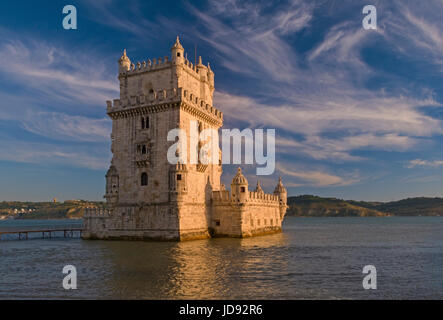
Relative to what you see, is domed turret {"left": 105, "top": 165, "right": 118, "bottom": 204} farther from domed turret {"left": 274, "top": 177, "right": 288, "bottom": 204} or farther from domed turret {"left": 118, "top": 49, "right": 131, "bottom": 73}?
domed turret {"left": 274, "top": 177, "right": 288, "bottom": 204}

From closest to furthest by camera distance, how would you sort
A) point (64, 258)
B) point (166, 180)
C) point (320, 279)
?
point (320, 279) → point (64, 258) → point (166, 180)

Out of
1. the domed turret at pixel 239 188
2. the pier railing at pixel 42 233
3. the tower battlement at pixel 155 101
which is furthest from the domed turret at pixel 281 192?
the pier railing at pixel 42 233

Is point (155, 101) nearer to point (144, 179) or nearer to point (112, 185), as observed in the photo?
point (144, 179)

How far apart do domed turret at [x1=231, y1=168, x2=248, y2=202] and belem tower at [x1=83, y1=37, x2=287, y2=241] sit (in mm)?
122


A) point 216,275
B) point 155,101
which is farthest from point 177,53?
point 216,275

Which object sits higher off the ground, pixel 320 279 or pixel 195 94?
pixel 195 94

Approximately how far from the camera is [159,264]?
26578mm

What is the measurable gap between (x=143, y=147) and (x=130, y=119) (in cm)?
401

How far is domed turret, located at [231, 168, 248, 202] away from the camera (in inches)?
1820

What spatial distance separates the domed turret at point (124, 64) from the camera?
46844 mm
